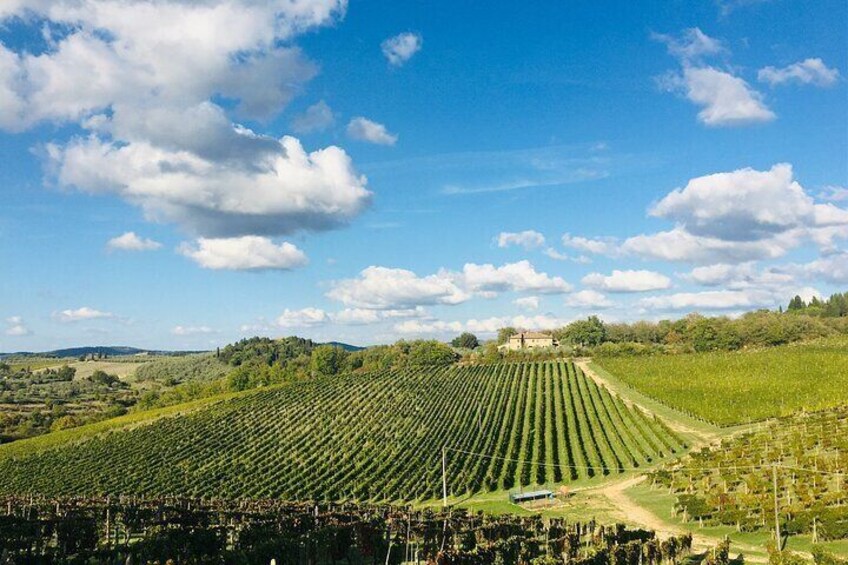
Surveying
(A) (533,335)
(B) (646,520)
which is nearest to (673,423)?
(B) (646,520)

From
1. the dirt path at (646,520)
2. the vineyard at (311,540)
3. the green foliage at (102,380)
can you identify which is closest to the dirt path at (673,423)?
the dirt path at (646,520)

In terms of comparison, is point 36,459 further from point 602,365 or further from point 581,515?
point 602,365

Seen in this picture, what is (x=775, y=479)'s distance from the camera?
32469 millimetres

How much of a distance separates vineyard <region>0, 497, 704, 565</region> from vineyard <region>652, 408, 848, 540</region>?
23.3ft

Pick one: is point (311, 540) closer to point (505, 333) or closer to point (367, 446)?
point (367, 446)

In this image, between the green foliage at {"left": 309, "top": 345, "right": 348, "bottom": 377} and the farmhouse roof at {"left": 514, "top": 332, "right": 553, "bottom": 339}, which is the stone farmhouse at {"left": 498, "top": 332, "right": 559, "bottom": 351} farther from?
the green foliage at {"left": 309, "top": 345, "right": 348, "bottom": 377}

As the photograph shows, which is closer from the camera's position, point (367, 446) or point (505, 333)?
point (367, 446)

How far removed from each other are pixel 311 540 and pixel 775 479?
78.3 feet

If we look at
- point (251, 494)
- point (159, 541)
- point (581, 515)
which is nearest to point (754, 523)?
point (581, 515)

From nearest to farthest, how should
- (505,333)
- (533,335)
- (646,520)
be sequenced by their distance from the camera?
1. (646,520)
2. (533,335)
3. (505,333)

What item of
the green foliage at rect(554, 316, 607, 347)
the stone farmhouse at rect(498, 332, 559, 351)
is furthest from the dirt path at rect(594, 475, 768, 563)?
the stone farmhouse at rect(498, 332, 559, 351)

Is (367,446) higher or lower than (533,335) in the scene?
lower

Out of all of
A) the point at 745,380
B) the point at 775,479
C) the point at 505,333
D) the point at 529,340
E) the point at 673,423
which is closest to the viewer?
the point at 775,479

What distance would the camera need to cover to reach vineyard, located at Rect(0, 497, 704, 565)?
1050 inches
